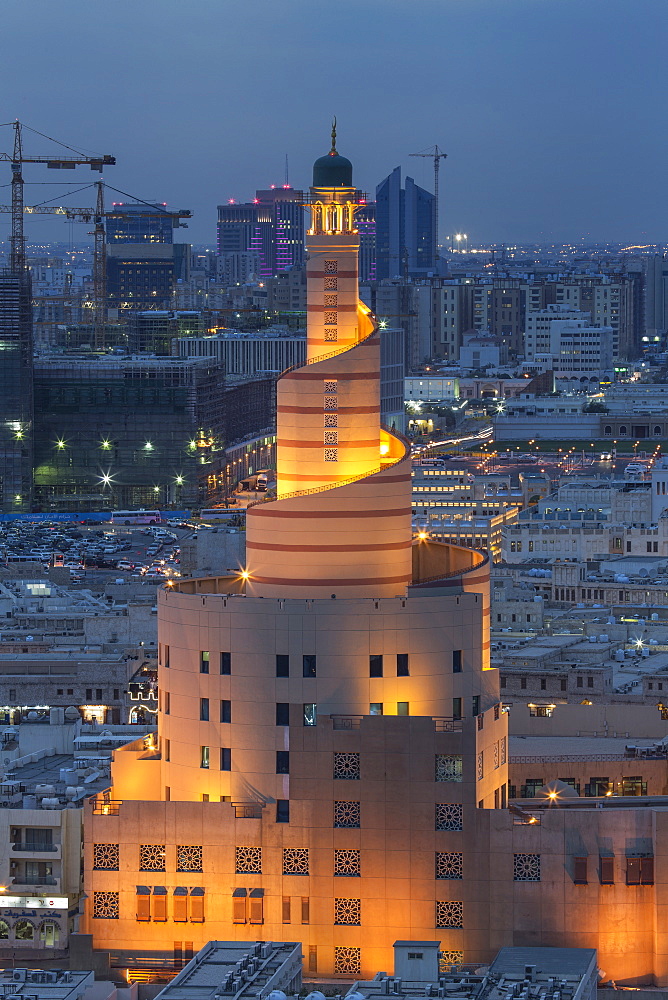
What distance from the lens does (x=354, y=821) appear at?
64625 millimetres

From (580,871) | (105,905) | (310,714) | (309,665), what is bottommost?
(105,905)

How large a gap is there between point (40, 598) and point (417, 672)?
58.2m

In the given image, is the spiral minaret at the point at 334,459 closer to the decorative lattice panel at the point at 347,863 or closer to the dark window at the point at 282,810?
the dark window at the point at 282,810

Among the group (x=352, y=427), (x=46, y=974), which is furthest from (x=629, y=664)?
(x=46, y=974)

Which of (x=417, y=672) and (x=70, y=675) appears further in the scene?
(x=70, y=675)

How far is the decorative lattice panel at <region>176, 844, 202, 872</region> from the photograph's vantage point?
65125mm

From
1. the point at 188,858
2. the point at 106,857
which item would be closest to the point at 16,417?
the point at 106,857

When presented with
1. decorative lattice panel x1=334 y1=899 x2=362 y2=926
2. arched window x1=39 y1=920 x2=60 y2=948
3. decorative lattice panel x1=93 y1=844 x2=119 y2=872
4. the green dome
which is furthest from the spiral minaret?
arched window x1=39 y1=920 x2=60 y2=948

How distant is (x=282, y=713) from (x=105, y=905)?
5.37 m

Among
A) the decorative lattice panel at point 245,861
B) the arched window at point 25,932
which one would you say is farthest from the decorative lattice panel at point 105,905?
the decorative lattice panel at point 245,861

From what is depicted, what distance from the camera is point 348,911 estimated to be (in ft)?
212

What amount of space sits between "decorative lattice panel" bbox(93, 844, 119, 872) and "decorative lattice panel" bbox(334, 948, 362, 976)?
4.92m

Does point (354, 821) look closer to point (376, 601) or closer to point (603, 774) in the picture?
point (376, 601)

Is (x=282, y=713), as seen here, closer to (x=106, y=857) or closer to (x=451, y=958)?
(x=106, y=857)
